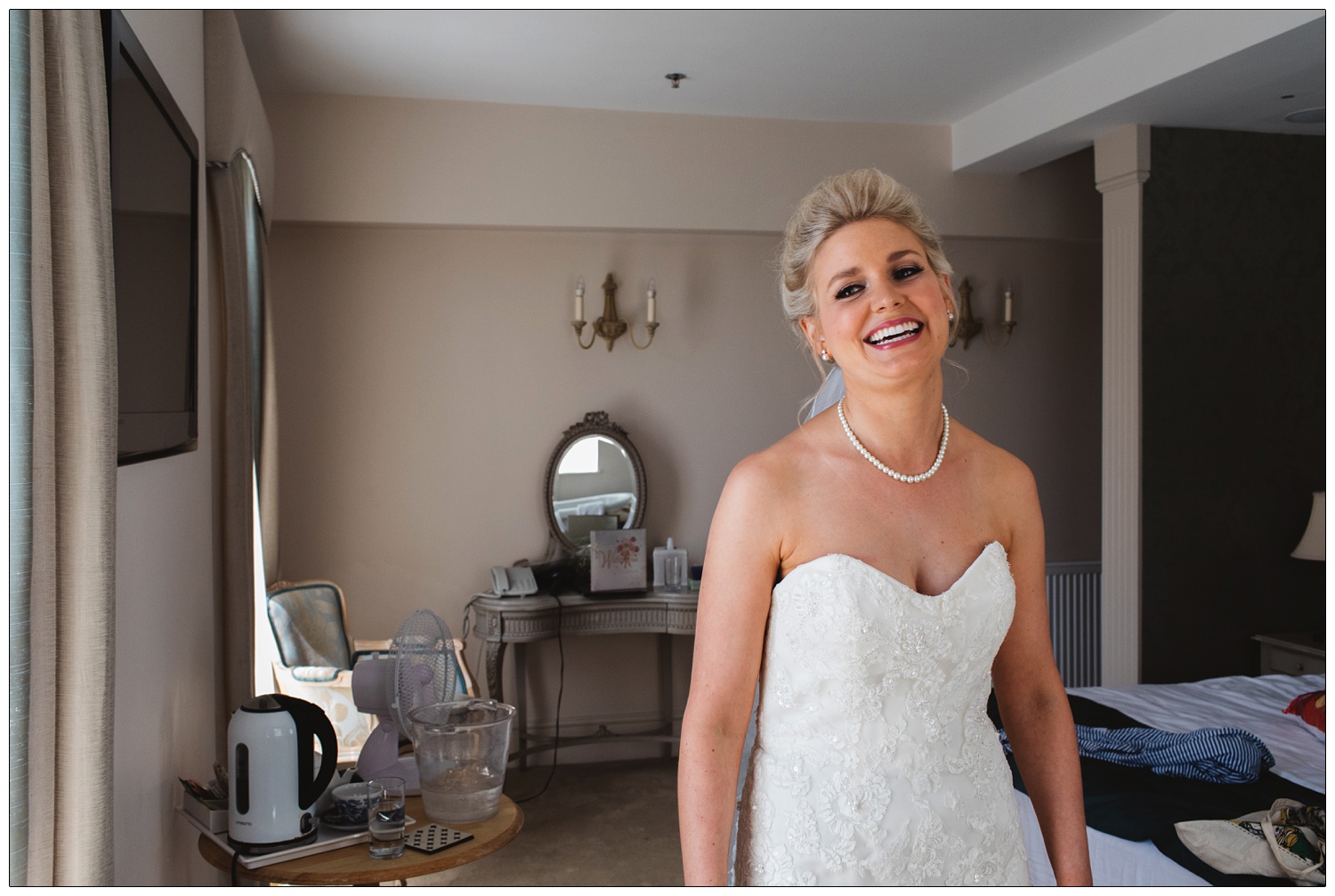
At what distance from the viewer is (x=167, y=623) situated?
6.90ft

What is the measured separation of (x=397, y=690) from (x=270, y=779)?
362 millimetres

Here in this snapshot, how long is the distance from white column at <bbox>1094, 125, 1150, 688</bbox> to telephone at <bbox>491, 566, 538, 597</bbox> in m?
2.46

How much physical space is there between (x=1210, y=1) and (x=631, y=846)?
3.49 metres

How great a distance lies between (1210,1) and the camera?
123 inches

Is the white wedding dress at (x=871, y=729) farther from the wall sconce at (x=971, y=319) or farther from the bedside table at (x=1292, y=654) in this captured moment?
the wall sconce at (x=971, y=319)

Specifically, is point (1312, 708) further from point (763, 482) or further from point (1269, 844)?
point (763, 482)

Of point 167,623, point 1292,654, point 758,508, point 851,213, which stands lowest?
point 1292,654

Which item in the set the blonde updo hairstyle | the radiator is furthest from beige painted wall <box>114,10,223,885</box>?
the radiator

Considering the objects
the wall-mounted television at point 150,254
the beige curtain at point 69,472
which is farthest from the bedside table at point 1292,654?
the beige curtain at point 69,472

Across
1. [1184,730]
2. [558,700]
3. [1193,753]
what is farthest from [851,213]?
[558,700]

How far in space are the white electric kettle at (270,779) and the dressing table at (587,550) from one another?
245 cm

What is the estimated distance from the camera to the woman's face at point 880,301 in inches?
54.2

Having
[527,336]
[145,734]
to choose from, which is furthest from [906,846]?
[527,336]

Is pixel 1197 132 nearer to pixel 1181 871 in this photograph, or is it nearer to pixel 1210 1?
pixel 1210 1
